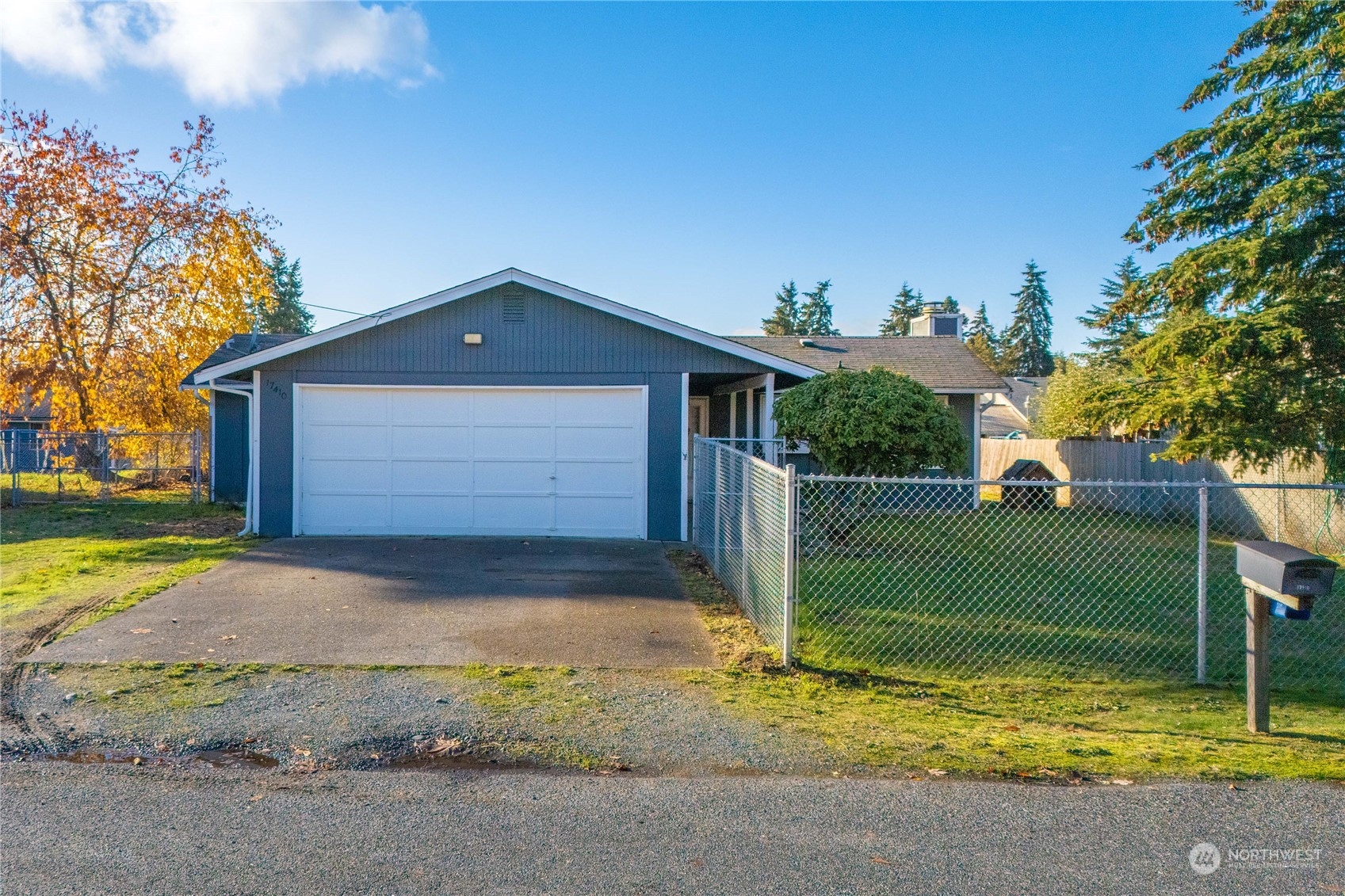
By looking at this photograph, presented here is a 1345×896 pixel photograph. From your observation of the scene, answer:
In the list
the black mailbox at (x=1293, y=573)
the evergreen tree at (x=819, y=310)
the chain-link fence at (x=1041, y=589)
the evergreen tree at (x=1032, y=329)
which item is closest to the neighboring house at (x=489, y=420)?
the chain-link fence at (x=1041, y=589)

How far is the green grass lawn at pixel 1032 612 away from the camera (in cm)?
617

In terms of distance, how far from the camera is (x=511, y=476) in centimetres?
1203

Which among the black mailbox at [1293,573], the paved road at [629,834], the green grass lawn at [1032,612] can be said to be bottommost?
the paved road at [629,834]

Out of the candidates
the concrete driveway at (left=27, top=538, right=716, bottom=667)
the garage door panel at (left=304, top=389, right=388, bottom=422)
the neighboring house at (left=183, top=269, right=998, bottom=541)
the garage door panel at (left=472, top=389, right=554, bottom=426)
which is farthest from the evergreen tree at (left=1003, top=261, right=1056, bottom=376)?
the concrete driveway at (left=27, top=538, right=716, bottom=667)

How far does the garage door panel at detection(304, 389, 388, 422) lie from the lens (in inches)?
471

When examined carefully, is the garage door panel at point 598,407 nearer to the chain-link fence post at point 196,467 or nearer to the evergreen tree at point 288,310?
the chain-link fence post at point 196,467

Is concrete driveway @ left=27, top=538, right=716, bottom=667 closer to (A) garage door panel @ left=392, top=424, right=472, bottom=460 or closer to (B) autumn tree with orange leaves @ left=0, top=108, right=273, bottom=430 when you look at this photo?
(A) garage door panel @ left=392, top=424, right=472, bottom=460

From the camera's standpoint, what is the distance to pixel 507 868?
3.14m

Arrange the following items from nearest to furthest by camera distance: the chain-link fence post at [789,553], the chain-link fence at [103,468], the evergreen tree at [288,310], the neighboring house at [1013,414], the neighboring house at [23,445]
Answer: the chain-link fence post at [789,553] → the chain-link fence at [103,468] → the neighboring house at [23,445] → the neighboring house at [1013,414] → the evergreen tree at [288,310]

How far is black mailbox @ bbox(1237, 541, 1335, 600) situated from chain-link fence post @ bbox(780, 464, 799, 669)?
104 inches

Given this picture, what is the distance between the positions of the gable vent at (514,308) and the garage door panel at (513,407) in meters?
1.05

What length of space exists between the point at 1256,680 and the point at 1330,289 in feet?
38.7

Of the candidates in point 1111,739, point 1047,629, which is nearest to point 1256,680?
point 1111,739

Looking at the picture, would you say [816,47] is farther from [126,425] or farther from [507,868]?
[126,425]
